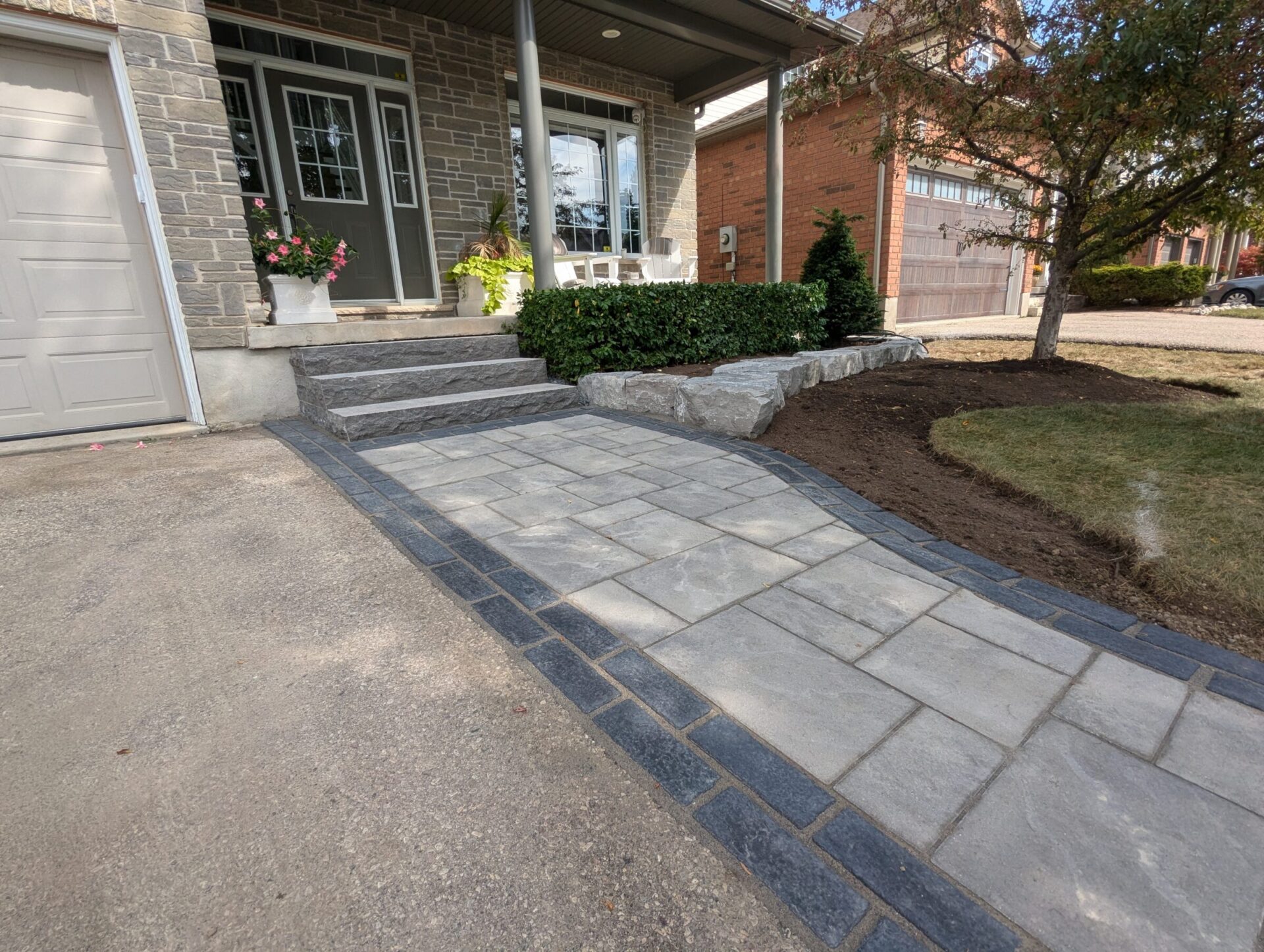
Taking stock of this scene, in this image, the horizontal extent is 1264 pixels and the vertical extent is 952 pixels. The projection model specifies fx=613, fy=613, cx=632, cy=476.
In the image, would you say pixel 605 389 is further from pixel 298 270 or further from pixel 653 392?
pixel 298 270

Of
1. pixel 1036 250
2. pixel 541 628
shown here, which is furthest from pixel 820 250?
pixel 541 628

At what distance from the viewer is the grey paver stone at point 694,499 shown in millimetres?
2795

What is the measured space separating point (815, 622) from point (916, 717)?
0.44 metres

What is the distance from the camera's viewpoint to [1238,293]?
13789mm

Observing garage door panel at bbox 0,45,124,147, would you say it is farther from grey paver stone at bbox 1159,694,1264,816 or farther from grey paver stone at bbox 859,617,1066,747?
grey paver stone at bbox 1159,694,1264,816

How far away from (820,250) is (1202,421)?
4.23 m

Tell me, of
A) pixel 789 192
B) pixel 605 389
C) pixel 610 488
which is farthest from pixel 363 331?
pixel 789 192

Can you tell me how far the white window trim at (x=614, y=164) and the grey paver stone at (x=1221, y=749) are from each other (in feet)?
22.7

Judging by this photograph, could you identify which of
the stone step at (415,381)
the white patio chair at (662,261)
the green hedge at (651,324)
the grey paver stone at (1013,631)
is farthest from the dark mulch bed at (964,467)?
the white patio chair at (662,261)

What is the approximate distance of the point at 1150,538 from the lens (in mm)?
2289

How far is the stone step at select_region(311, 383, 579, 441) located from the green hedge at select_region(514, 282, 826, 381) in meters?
0.39

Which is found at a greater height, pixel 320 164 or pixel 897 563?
pixel 320 164

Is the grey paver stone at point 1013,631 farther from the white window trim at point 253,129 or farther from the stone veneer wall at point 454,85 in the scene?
the white window trim at point 253,129

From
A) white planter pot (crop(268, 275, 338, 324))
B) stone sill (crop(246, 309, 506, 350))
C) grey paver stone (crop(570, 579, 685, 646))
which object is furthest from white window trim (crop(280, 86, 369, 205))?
grey paver stone (crop(570, 579, 685, 646))
